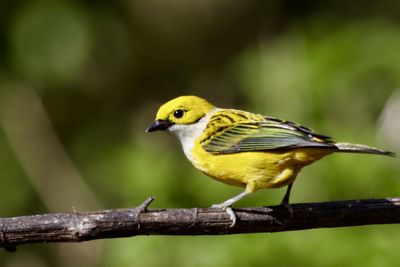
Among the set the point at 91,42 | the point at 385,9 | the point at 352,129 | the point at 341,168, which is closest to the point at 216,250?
the point at 341,168

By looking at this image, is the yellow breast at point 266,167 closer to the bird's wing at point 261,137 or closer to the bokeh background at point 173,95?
the bird's wing at point 261,137

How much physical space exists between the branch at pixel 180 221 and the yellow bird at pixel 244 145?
18cm

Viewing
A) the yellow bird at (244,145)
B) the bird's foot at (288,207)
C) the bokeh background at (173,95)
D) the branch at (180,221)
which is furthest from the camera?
the bokeh background at (173,95)

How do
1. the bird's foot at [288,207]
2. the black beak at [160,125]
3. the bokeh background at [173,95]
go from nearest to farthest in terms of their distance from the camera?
the bird's foot at [288,207], the black beak at [160,125], the bokeh background at [173,95]

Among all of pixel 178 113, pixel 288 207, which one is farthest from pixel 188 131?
pixel 288 207

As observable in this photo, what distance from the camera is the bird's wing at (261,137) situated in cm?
523

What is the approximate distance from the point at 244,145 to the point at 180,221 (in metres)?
1.04

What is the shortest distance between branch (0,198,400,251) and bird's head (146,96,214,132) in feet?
3.65

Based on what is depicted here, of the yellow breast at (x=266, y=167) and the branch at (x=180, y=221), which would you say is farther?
the yellow breast at (x=266, y=167)

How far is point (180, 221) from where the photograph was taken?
472cm

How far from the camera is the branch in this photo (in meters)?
4.56

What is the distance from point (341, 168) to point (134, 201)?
1.89 meters

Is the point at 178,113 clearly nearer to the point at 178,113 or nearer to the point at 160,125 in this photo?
the point at 178,113

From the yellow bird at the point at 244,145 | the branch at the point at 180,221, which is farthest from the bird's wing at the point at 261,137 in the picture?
the branch at the point at 180,221
